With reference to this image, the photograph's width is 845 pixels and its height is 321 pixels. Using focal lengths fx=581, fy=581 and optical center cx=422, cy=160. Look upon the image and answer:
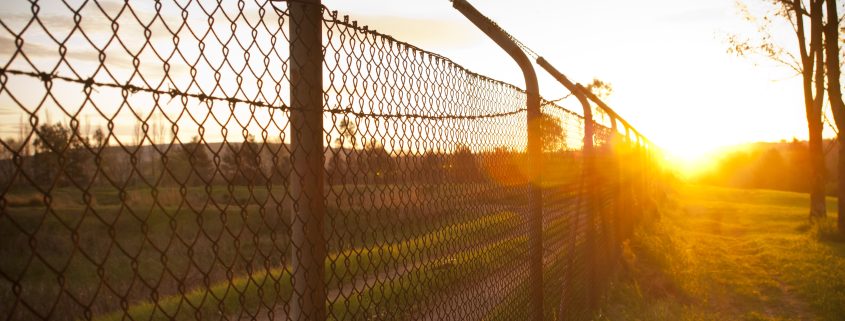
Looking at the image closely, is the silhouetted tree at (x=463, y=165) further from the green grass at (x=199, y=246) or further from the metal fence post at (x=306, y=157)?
the metal fence post at (x=306, y=157)

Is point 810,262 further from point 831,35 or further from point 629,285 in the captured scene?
point 831,35

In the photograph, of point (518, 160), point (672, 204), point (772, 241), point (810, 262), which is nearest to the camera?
point (518, 160)

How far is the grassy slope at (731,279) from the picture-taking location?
697 centimetres

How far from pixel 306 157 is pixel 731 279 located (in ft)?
29.5

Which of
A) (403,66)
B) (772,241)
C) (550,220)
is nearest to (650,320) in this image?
(550,220)

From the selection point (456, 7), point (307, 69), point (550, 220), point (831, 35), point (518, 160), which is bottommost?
point (550, 220)

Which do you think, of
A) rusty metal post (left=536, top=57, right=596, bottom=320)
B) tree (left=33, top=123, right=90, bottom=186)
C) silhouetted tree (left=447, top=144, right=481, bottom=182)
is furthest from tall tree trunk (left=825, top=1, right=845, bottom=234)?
tree (left=33, top=123, right=90, bottom=186)

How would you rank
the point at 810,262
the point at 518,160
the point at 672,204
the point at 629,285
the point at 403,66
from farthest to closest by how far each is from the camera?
1. the point at 672,204
2. the point at 810,262
3. the point at 629,285
4. the point at 518,160
5. the point at 403,66

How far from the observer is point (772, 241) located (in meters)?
13.6

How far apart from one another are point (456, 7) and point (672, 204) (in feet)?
72.1

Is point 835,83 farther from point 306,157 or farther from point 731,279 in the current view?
point 306,157

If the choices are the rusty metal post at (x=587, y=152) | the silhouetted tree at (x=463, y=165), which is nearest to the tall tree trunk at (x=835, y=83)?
the rusty metal post at (x=587, y=152)

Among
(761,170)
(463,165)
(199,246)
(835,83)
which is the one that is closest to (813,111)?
(835,83)

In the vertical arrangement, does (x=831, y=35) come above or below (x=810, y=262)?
above
